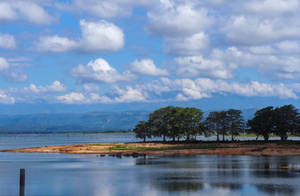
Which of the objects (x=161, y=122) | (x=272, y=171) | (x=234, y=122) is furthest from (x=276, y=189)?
(x=161, y=122)

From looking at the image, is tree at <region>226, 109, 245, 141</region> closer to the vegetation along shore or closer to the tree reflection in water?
the vegetation along shore

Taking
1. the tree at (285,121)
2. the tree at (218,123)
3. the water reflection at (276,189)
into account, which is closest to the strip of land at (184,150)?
the tree at (285,121)

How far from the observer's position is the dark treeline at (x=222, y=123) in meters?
160

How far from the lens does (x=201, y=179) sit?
73312 mm

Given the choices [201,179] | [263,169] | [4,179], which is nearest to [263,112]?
[263,169]

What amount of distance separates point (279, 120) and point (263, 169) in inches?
3052

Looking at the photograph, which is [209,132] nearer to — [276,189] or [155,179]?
[155,179]

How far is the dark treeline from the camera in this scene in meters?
160

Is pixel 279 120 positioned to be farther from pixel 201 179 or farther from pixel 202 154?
pixel 201 179

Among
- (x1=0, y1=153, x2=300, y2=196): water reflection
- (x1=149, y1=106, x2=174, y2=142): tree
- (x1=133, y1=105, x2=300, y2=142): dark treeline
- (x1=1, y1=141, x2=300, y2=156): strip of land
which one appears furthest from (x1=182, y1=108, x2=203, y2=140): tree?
(x1=0, y1=153, x2=300, y2=196): water reflection

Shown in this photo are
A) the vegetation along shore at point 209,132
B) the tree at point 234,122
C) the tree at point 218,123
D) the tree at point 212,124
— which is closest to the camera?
the vegetation along shore at point 209,132

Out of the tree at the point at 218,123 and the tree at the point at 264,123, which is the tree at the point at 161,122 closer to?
the tree at the point at 218,123

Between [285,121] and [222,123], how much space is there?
23.5 meters

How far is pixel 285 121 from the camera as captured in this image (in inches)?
6275
